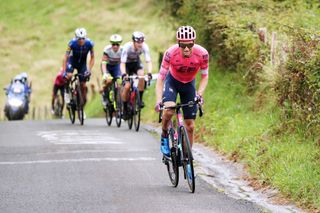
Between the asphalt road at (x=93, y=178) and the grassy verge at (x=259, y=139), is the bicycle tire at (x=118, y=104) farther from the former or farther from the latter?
the grassy verge at (x=259, y=139)

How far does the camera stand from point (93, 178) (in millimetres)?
12617

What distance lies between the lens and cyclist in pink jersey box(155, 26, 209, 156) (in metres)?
11.8

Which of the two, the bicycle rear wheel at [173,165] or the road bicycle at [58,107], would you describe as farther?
the road bicycle at [58,107]

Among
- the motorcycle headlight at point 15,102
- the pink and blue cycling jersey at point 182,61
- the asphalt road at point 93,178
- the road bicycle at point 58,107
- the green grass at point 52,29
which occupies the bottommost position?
the asphalt road at point 93,178

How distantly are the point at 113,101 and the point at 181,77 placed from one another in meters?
8.73

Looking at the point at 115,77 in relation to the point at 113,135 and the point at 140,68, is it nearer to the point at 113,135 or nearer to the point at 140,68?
the point at 140,68

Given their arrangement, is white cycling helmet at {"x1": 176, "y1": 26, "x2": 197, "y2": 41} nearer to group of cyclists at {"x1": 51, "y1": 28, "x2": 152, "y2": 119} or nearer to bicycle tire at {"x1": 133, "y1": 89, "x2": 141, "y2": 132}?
group of cyclists at {"x1": 51, "y1": 28, "x2": 152, "y2": 119}

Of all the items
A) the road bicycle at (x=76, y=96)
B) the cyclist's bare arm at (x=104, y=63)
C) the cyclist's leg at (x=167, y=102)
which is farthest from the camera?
the road bicycle at (x=76, y=96)

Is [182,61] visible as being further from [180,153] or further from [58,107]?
[58,107]

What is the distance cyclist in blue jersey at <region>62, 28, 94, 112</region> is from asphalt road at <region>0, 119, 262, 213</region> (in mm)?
2116

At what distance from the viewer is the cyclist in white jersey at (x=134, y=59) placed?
18.7m

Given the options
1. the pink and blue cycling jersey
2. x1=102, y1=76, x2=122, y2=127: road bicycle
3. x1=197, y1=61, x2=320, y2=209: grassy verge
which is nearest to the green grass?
x1=102, y1=76, x2=122, y2=127: road bicycle

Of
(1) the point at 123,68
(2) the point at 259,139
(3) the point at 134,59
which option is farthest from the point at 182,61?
(3) the point at 134,59

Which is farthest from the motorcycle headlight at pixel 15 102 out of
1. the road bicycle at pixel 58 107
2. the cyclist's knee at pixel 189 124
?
the cyclist's knee at pixel 189 124
